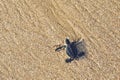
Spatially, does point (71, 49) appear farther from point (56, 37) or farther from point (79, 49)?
point (56, 37)

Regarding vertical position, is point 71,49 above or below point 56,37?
below

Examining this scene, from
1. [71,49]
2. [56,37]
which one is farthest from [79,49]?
[56,37]

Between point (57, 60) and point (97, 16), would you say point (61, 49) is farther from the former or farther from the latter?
point (97, 16)

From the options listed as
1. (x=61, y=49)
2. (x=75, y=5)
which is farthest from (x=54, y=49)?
(x=75, y=5)

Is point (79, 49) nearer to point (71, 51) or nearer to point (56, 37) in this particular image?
point (71, 51)

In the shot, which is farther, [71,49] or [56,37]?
[56,37]
